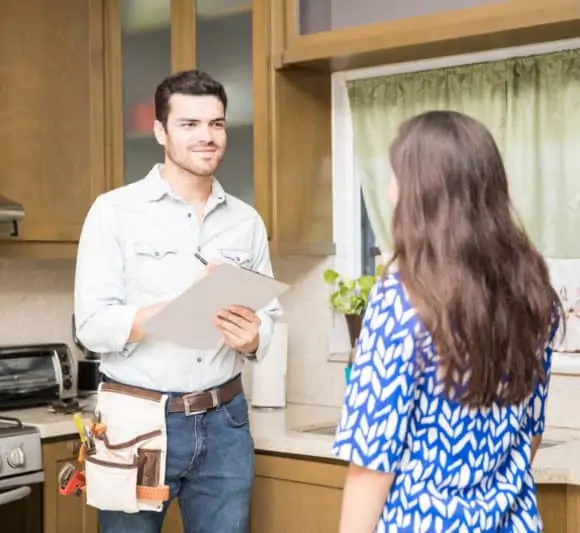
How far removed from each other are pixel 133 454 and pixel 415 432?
85cm

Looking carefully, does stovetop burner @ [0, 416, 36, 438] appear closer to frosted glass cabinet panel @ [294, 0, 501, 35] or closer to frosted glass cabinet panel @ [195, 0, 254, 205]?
frosted glass cabinet panel @ [195, 0, 254, 205]

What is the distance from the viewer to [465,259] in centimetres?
152

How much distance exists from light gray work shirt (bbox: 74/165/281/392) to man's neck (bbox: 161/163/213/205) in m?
0.02

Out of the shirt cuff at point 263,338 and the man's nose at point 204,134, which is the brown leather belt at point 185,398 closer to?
the shirt cuff at point 263,338

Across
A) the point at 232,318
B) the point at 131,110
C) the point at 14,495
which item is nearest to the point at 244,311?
the point at 232,318

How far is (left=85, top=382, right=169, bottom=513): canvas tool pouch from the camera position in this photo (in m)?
2.22

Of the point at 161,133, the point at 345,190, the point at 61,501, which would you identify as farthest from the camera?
the point at 345,190

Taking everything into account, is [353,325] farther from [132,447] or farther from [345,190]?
[132,447]

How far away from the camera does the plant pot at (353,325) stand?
3035 millimetres

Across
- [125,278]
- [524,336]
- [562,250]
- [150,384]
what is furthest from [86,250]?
[562,250]

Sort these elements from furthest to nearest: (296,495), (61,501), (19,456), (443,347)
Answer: (61,501) → (19,456) → (296,495) → (443,347)

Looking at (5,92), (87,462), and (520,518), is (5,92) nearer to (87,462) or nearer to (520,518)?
(87,462)

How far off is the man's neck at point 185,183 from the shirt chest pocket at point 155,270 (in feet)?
0.47

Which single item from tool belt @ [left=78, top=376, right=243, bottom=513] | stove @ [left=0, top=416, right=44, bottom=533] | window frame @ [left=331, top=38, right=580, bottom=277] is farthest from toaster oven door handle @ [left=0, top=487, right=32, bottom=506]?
window frame @ [left=331, top=38, right=580, bottom=277]
